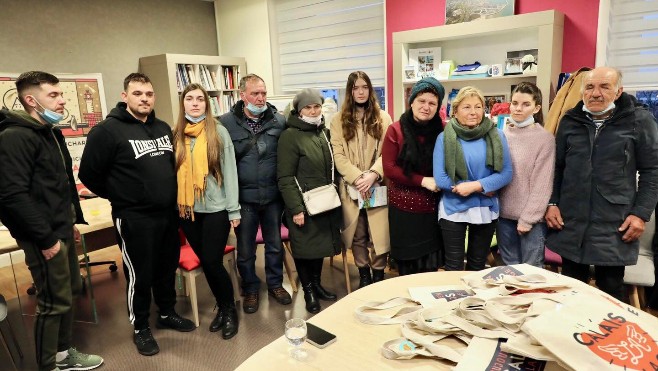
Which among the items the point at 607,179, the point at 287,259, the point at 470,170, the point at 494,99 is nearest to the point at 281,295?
the point at 287,259

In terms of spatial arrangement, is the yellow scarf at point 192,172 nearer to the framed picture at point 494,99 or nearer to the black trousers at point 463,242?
the black trousers at point 463,242

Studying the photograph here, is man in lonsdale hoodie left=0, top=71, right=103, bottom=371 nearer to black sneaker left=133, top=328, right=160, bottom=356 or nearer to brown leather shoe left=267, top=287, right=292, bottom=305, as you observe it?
black sneaker left=133, top=328, right=160, bottom=356

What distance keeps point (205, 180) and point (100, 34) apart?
10.8 ft

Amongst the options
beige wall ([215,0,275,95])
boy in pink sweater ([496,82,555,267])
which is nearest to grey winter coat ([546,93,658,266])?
boy in pink sweater ([496,82,555,267])

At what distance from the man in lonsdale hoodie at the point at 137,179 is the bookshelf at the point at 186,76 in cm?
251

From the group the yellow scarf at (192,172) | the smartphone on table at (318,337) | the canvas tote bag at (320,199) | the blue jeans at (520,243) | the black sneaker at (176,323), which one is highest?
the yellow scarf at (192,172)

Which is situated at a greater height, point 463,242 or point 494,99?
point 494,99

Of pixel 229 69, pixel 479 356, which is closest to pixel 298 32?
pixel 229 69

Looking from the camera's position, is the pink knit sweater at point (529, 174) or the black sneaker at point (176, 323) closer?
the pink knit sweater at point (529, 174)

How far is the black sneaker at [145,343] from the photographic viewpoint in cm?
253

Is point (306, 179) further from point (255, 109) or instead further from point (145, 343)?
point (145, 343)

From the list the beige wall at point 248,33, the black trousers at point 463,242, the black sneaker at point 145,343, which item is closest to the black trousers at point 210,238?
the black sneaker at point 145,343

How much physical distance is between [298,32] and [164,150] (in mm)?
3485

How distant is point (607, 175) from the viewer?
2029mm
